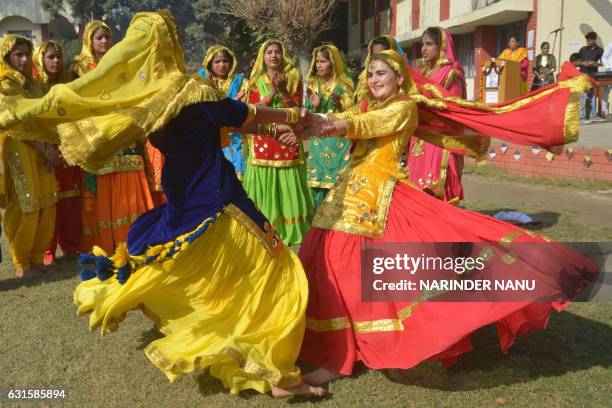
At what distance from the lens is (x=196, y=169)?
280cm

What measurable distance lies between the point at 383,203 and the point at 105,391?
177cm

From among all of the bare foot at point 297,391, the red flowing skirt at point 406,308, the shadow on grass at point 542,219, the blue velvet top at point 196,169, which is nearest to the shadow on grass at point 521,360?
the red flowing skirt at point 406,308

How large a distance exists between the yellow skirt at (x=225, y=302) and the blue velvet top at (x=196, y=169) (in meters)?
0.10

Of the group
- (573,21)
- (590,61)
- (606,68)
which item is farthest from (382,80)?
(573,21)

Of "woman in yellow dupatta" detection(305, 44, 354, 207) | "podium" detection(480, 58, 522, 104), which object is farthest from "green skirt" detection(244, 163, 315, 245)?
"podium" detection(480, 58, 522, 104)

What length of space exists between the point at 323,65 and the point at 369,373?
149 inches

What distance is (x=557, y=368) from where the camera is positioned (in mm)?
3143

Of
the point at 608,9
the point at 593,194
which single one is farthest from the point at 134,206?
the point at 608,9

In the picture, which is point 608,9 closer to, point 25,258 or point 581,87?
point 581,87

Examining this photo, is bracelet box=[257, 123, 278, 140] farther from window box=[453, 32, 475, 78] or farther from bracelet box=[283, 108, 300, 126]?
window box=[453, 32, 475, 78]

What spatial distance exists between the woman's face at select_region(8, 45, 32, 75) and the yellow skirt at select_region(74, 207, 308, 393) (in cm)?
277

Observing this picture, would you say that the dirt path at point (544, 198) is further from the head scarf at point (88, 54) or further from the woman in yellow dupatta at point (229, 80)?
the head scarf at point (88, 54)

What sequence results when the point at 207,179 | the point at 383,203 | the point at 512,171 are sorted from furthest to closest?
the point at 512,171 → the point at 383,203 → the point at 207,179

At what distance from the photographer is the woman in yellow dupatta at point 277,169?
5.91m
